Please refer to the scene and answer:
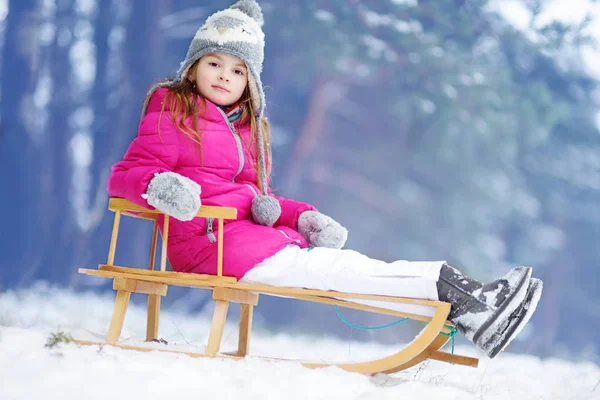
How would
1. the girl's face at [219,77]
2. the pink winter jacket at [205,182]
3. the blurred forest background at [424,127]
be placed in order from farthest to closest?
the blurred forest background at [424,127] < the girl's face at [219,77] < the pink winter jacket at [205,182]

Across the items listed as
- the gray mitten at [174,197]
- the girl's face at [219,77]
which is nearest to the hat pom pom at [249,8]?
the girl's face at [219,77]

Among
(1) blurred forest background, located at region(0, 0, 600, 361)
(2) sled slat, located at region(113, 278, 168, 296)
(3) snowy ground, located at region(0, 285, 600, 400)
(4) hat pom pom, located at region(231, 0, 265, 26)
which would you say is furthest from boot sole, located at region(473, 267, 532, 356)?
(1) blurred forest background, located at region(0, 0, 600, 361)

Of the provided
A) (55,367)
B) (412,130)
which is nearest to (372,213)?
(412,130)

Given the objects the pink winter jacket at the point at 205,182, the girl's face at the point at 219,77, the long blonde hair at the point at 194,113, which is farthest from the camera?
the girl's face at the point at 219,77

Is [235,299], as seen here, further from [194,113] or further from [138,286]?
[194,113]

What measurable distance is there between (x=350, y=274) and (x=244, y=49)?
77 centimetres

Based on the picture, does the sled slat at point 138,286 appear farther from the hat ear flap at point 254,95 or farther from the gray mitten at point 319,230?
the hat ear flap at point 254,95

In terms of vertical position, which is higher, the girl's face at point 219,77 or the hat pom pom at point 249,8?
the hat pom pom at point 249,8

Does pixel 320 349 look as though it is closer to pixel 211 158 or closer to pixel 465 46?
pixel 211 158

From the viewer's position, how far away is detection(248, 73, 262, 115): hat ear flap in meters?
2.23

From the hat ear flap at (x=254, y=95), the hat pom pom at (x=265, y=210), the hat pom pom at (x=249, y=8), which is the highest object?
the hat pom pom at (x=249, y=8)

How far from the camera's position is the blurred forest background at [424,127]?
366 centimetres

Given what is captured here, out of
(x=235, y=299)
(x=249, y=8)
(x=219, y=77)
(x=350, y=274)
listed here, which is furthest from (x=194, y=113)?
(x=350, y=274)

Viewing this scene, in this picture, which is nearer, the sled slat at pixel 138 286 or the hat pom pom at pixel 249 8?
the sled slat at pixel 138 286
